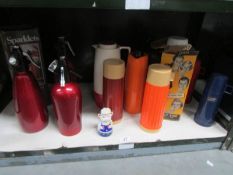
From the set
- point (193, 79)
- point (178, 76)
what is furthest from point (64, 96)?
point (193, 79)

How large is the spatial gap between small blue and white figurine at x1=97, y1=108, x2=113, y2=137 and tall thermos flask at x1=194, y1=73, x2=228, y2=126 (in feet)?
0.94

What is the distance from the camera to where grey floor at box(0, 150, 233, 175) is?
52 cm

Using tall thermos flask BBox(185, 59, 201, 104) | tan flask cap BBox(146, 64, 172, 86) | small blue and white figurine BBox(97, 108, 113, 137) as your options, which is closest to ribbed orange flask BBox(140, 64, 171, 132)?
tan flask cap BBox(146, 64, 172, 86)

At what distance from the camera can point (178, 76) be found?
1.90 feet

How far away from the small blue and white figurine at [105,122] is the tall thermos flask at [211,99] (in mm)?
288

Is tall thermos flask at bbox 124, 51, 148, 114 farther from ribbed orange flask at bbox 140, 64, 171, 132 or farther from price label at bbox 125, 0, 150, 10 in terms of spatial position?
price label at bbox 125, 0, 150, 10

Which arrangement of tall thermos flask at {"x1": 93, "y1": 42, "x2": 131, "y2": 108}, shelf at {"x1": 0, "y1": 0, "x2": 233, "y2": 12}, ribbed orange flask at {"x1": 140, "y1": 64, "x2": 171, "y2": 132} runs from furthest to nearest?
tall thermos flask at {"x1": 93, "y1": 42, "x2": 131, "y2": 108}
ribbed orange flask at {"x1": 140, "y1": 64, "x2": 171, "y2": 132}
shelf at {"x1": 0, "y1": 0, "x2": 233, "y2": 12}

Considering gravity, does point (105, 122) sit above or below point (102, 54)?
below

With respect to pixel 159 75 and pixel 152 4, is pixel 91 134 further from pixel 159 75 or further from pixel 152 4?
pixel 152 4

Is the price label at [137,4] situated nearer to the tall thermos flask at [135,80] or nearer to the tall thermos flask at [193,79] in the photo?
the tall thermos flask at [135,80]

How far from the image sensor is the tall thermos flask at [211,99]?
1.82ft

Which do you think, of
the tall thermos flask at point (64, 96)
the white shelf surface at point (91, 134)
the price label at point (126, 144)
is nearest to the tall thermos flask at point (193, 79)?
the white shelf surface at point (91, 134)

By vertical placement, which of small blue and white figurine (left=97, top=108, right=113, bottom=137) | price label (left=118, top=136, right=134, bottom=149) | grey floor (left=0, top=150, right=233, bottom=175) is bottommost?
grey floor (left=0, top=150, right=233, bottom=175)

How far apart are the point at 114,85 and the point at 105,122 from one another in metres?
0.11
